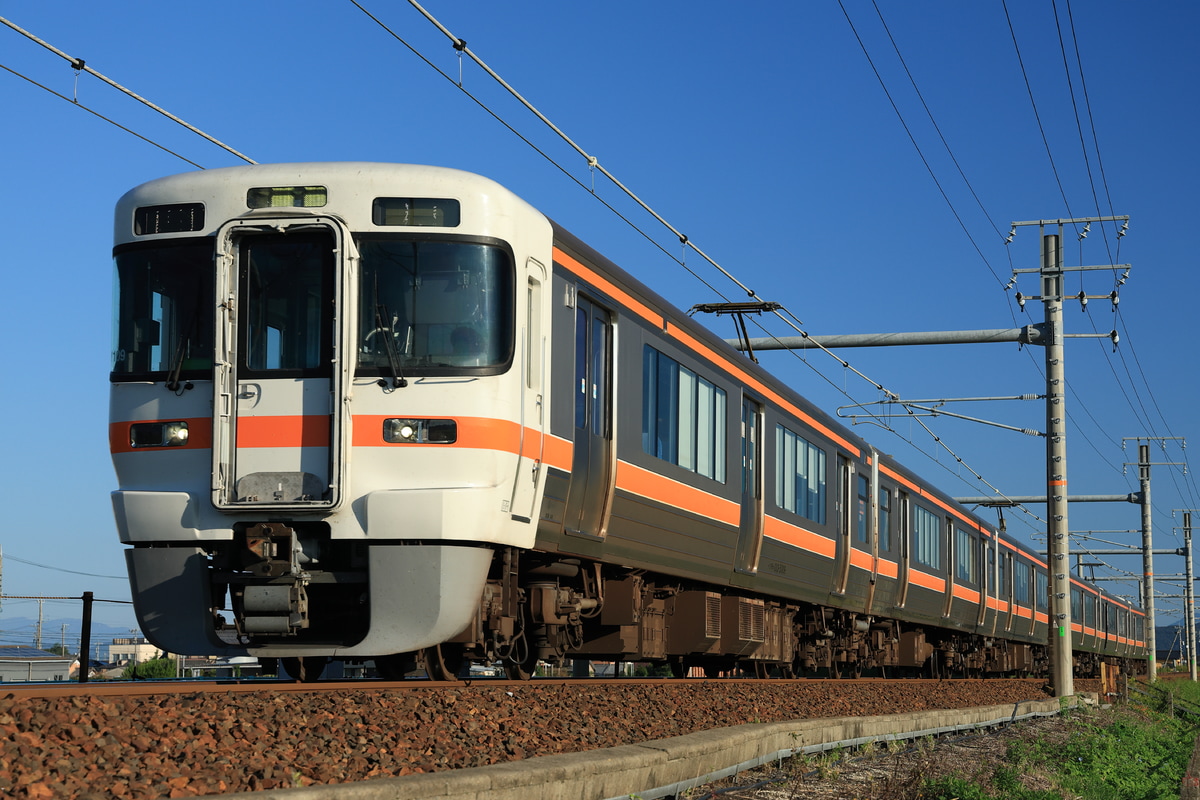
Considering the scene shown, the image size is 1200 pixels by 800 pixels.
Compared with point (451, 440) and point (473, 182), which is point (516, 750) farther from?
point (473, 182)

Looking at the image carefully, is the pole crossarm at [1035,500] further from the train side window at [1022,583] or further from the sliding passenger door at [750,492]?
the sliding passenger door at [750,492]

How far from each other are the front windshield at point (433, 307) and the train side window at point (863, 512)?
11027mm

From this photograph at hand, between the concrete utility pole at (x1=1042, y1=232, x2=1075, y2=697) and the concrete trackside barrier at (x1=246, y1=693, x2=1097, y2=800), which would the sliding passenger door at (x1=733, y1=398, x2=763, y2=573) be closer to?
the concrete trackside barrier at (x1=246, y1=693, x2=1097, y2=800)

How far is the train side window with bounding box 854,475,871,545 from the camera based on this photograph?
61.3 feet

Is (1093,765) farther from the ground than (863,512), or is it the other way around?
(863,512)

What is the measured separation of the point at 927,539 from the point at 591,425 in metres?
14.6

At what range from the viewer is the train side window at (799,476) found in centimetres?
1505

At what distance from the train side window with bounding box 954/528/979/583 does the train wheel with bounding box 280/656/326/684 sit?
1854 cm

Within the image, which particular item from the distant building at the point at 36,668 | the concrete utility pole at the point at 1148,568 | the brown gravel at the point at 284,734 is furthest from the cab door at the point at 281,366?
the concrete utility pole at the point at 1148,568

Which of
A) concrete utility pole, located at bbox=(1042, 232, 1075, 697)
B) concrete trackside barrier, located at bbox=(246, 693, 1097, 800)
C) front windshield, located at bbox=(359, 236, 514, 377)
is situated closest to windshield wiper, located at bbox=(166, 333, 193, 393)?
front windshield, located at bbox=(359, 236, 514, 377)

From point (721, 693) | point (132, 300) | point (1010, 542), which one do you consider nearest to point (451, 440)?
point (132, 300)

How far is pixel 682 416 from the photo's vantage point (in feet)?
39.3

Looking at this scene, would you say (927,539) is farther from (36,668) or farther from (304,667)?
(304,667)

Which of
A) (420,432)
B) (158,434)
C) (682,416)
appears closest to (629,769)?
(420,432)
